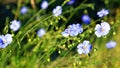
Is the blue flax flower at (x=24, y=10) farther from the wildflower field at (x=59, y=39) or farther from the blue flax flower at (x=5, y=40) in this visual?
the blue flax flower at (x=5, y=40)

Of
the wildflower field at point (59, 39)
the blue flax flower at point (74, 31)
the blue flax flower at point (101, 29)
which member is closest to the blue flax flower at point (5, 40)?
the wildflower field at point (59, 39)

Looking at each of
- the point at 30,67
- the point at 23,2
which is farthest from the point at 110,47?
the point at 23,2

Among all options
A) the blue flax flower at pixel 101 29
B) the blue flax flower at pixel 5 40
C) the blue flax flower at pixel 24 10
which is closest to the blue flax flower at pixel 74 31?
the blue flax flower at pixel 101 29

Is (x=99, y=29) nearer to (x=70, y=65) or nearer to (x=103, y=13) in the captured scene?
(x=103, y=13)

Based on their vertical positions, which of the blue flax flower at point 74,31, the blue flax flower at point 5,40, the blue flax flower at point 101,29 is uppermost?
the blue flax flower at point 5,40

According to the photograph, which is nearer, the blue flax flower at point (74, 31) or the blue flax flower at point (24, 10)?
the blue flax flower at point (74, 31)

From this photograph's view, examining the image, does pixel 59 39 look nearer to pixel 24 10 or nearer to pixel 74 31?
pixel 24 10

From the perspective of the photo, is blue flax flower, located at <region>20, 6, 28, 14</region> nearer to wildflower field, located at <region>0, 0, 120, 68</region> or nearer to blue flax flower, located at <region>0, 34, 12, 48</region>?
wildflower field, located at <region>0, 0, 120, 68</region>

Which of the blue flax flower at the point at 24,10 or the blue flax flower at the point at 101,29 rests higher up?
the blue flax flower at the point at 24,10

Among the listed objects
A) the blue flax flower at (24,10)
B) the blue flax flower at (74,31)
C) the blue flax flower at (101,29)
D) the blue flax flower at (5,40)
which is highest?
the blue flax flower at (24,10)

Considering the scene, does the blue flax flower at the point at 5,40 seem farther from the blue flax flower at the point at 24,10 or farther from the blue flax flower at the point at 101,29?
the blue flax flower at the point at 24,10
